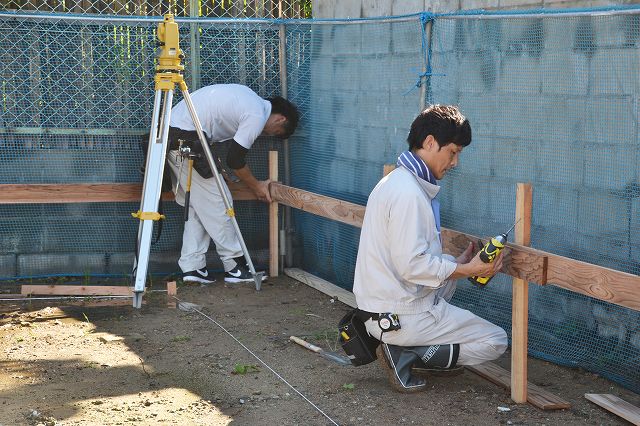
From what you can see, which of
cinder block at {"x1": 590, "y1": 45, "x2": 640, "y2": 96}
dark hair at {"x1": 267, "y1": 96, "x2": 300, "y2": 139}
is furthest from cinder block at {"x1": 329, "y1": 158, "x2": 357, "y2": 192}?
cinder block at {"x1": 590, "y1": 45, "x2": 640, "y2": 96}

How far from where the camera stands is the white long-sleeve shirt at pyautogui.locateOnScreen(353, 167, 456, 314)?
459cm

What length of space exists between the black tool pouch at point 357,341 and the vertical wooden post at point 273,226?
288 cm

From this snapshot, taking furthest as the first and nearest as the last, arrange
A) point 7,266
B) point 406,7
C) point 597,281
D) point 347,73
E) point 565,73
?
point 7,266 → point 347,73 → point 406,7 → point 565,73 → point 597,281

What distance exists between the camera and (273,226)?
789 centimetres

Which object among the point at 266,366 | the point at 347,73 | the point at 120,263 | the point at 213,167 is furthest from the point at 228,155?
the point at 266,366

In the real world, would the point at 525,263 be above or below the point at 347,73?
below

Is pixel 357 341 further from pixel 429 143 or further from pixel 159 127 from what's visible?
pixel 159 127

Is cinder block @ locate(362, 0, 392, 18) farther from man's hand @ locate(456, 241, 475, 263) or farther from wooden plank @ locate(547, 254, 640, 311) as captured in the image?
wooden plank @ locate(547, 254, 640, 311)

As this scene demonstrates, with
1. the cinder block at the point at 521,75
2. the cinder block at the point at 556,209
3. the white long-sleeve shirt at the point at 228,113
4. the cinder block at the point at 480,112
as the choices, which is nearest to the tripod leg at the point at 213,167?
the white long-sleeve shirt at the point at 228,113

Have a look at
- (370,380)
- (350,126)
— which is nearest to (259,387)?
(370,380)

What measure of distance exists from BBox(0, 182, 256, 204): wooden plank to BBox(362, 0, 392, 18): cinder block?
2251mm

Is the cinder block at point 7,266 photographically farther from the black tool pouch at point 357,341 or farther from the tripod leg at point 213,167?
the black tool pouch at point 357,341

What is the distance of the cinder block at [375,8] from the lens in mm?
6945

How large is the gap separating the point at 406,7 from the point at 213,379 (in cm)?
305
